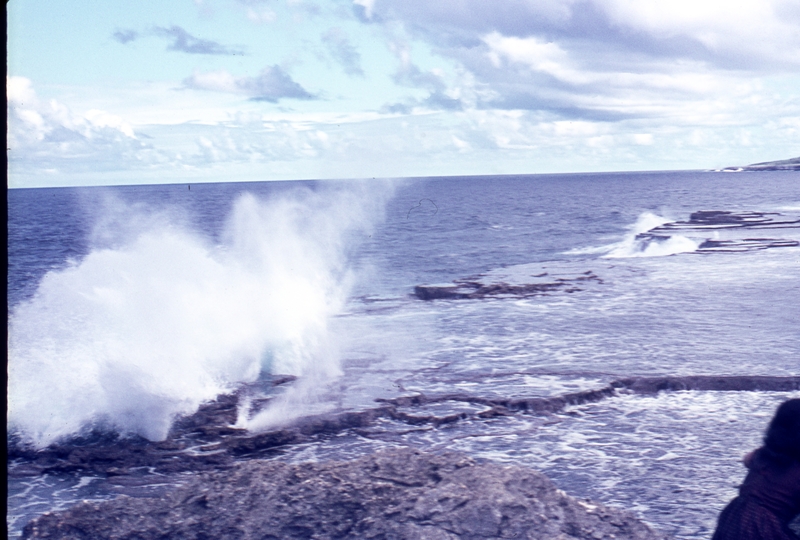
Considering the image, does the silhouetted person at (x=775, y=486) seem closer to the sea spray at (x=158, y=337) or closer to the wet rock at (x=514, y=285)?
the sea spray at (x=158, y=337)

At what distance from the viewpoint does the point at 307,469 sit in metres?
7.02

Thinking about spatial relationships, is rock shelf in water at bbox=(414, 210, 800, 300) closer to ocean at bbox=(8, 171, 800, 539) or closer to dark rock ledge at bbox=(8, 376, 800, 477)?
ocean at bbox=(8, 171, 800, 539)

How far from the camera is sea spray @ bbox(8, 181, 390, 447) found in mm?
9844

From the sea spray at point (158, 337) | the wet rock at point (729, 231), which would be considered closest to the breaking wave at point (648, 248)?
the wet rock at point (729, 231)

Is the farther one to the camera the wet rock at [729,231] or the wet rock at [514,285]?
the wet rock at [729,231]

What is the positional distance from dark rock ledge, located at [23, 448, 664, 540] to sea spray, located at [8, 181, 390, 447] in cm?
248

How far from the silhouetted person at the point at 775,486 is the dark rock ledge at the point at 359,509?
1.46 m

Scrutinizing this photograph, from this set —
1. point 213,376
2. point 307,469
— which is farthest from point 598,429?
point 213,376

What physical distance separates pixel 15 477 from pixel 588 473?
5609mm

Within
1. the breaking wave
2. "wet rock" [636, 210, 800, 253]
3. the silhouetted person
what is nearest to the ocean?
the silhouetted person

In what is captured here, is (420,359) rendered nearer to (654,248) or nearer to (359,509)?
(359,509)

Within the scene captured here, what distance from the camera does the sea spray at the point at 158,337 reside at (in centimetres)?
984

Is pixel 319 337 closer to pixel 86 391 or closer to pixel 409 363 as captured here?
pixel 409 363

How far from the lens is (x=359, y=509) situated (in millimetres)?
6223
